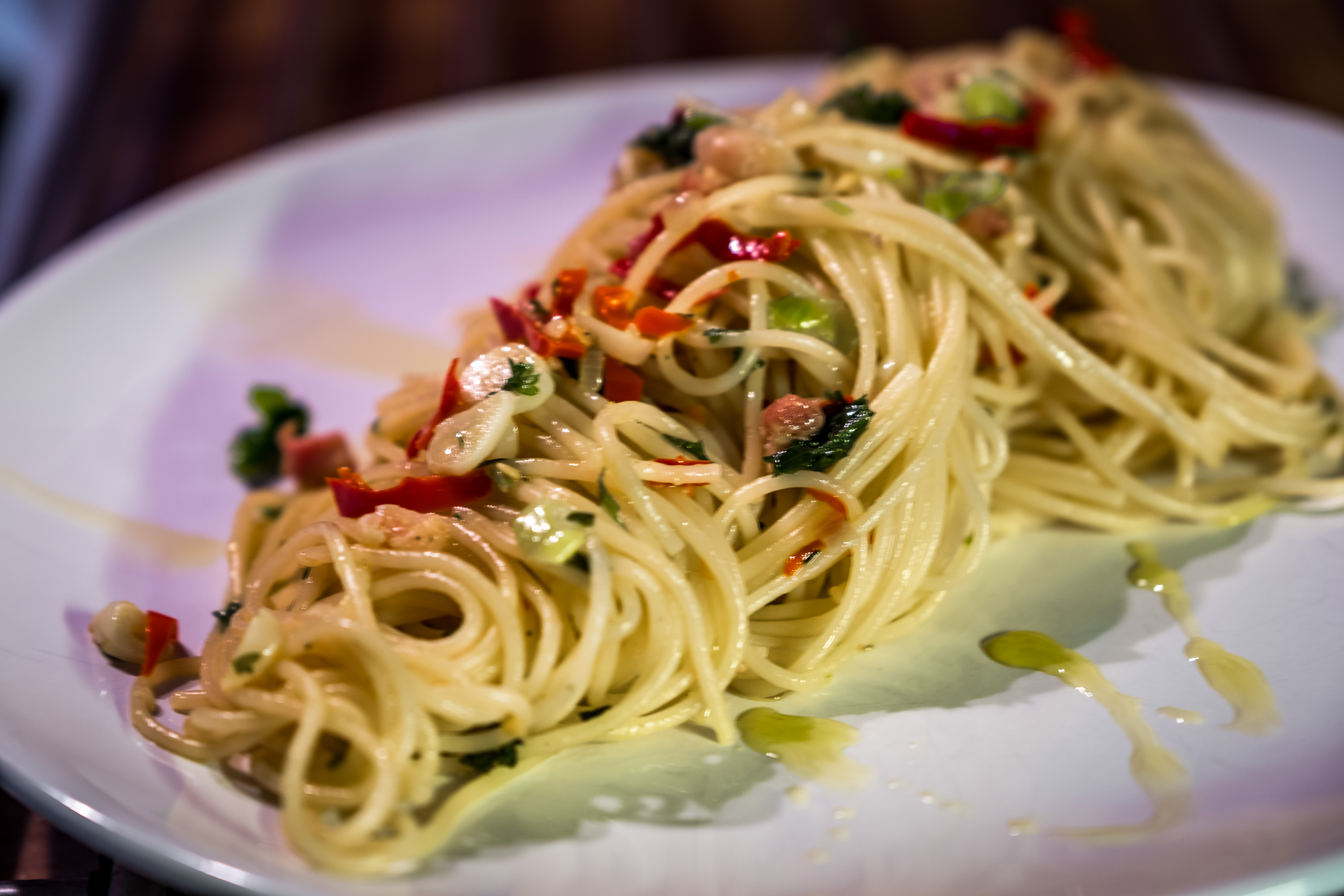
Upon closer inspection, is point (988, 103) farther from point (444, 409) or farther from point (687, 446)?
point (444, 409)

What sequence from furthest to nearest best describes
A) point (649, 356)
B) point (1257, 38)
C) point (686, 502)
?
point (1257, 38)
point (649, 356)
point (686, 502)

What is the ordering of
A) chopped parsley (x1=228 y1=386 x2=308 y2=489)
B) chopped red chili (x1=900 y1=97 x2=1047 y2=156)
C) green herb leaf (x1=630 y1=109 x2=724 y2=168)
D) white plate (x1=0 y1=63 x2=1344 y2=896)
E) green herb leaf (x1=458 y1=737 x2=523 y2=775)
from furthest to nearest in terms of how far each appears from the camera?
1. chopped parsley (x1=228 y1=386 x2=308 y2=489)
2. chopped red chili (x1=900 y1=97 x2=1047 y2=156)
3. green herb leaf (x1=630 y1=109 x2=724 y2=168)
4. green herb leaf (x1=458 y1=737 x2=523 y2=775)
5. white plate (x1=0 y1=63 x2=1344 y2=896)

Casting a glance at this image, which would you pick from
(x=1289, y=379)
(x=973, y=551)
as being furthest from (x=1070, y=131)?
(x=973, y=551)

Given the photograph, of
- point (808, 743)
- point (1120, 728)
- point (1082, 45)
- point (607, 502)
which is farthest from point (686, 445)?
point (1082, 45)

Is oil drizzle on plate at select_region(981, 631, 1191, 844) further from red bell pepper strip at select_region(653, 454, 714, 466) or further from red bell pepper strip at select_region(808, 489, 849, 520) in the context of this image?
red bell pepper strip at select_region(653, 454, 714, 466)

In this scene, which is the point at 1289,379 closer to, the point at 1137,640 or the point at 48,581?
the point at 1137,640

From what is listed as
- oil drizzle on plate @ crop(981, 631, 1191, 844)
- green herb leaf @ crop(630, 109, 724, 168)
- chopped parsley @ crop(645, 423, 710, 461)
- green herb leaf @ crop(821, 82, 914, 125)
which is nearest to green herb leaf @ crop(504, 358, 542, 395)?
chopped parsley @ crop(645, 423, 710, 461)
